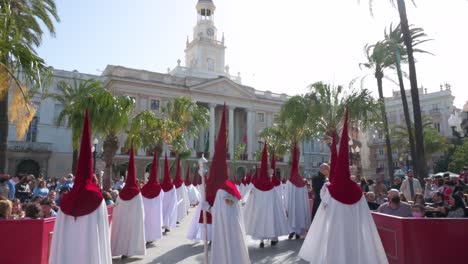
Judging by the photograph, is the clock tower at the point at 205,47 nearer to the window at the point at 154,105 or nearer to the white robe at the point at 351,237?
the window at the point at 154,105

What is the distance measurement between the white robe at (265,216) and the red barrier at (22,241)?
18.1 ft

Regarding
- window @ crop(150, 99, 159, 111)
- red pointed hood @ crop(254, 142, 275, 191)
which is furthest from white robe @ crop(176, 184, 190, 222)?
window @ crop(150, 99, 159, 111)

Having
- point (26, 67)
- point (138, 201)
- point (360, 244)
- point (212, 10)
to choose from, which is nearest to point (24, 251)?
point (138, 201)

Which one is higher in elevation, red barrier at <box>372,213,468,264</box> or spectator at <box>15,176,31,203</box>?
spectator at <box>15,176,31,203</box>

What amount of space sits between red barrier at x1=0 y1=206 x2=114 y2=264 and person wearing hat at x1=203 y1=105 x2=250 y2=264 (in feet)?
8.44

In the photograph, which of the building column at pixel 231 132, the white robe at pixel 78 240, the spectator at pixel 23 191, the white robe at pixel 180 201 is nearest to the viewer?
the white robe at pixel 78 240

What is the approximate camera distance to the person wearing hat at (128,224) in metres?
8.23

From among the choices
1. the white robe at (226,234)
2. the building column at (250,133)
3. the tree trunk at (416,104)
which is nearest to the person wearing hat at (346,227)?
the white robe at (226,234)

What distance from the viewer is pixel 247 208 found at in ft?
35.2

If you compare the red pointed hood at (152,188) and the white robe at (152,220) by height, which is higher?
the red pointed hood at (152,188)

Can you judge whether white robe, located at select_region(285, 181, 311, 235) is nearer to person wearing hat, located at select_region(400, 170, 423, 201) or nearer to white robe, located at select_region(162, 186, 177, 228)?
white robe, located at select_region(162, 186, 177, 228)

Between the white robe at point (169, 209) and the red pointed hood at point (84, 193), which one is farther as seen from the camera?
the white robe at point (169, 209)

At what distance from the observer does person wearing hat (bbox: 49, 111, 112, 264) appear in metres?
5.59

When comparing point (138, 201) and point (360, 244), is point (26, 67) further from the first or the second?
point (360, 244)
